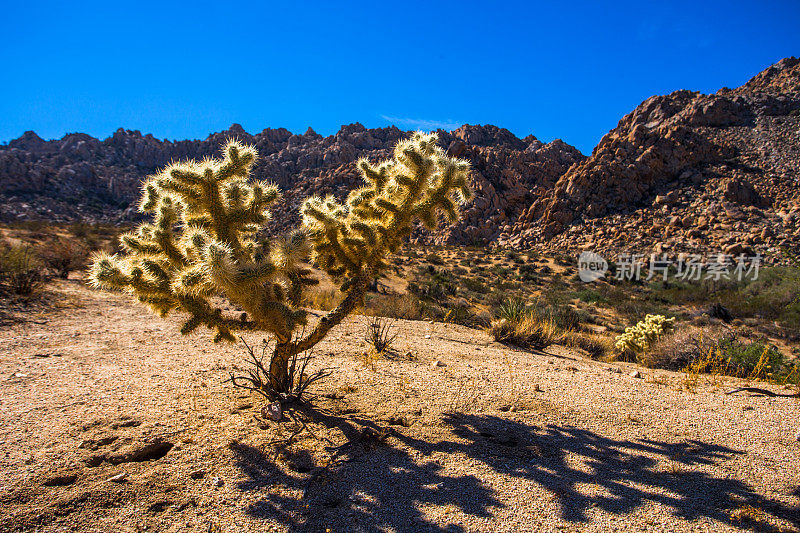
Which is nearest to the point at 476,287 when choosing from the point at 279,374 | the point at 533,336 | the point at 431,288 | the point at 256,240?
the point at 431,288

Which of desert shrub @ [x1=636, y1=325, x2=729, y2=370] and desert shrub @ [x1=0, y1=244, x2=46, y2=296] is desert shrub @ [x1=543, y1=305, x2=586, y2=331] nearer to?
desert shrub @ [x1=636, y1=325, x2=729, y2=370]

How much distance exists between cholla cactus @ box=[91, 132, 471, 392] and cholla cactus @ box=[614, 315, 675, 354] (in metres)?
6.40

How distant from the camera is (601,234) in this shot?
37844 mm

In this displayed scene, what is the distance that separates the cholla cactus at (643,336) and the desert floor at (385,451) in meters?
3.31

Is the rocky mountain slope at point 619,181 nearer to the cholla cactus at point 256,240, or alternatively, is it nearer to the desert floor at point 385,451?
the desert floor at point 385,451

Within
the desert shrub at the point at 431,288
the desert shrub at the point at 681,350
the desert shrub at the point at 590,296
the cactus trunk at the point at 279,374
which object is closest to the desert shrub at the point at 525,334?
the desert shrub at the point at 681,350

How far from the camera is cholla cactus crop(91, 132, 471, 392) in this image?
127 inches

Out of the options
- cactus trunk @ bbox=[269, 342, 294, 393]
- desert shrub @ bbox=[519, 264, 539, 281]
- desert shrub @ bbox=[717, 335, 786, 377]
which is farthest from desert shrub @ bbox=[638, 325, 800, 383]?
desert shrub @ bbox=[519, 264, 539, 281]

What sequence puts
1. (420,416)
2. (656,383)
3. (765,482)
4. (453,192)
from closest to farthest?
(765,482) < (420,416) < (453,192) < (656,383)

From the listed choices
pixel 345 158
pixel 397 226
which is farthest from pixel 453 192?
pixel 345 158

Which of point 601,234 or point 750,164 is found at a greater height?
point 750,164

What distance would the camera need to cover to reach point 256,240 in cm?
430

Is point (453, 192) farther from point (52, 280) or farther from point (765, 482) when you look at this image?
point (52, 280)

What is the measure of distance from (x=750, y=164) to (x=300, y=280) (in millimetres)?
46223
